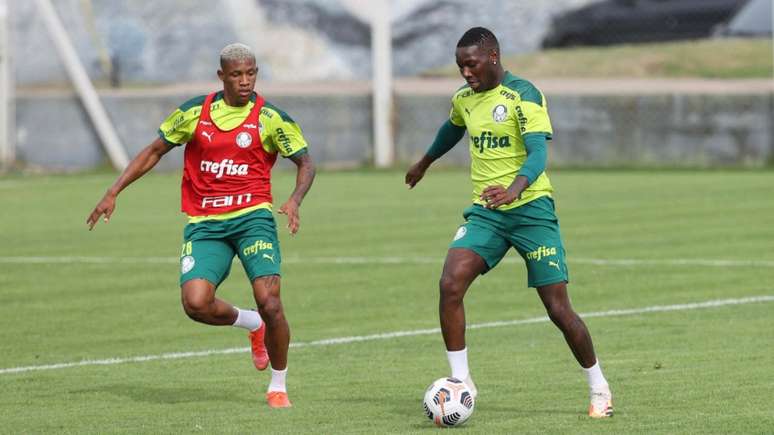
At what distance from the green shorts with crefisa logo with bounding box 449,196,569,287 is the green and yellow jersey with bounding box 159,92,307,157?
4.44ft

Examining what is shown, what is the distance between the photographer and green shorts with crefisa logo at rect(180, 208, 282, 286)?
943 centimetres

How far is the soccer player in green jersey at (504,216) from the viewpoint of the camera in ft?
28.6

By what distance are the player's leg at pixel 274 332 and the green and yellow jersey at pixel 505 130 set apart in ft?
4.49

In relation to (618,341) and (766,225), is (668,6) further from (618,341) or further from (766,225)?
(618,341)

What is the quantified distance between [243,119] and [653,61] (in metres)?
24.4

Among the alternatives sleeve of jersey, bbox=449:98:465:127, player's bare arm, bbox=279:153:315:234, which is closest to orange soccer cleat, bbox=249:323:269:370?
player's bare arm, bbox=279:153:315:234

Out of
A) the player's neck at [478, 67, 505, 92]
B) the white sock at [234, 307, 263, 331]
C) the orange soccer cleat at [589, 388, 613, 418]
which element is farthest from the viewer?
the white sock at [234, 307, 263, 331]

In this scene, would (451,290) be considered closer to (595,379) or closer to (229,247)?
(595,379)

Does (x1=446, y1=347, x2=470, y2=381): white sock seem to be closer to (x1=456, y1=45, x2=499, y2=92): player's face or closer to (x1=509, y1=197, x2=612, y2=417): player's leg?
(x1=509, y1=197, x2=612, y2=417): player's leg

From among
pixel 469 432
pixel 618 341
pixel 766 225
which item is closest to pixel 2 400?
pixel 469 432

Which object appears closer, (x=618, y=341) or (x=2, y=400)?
(x=2, y=400)

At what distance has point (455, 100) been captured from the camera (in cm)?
923

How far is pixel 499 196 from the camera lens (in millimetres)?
8336

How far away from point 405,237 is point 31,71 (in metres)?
16.7
